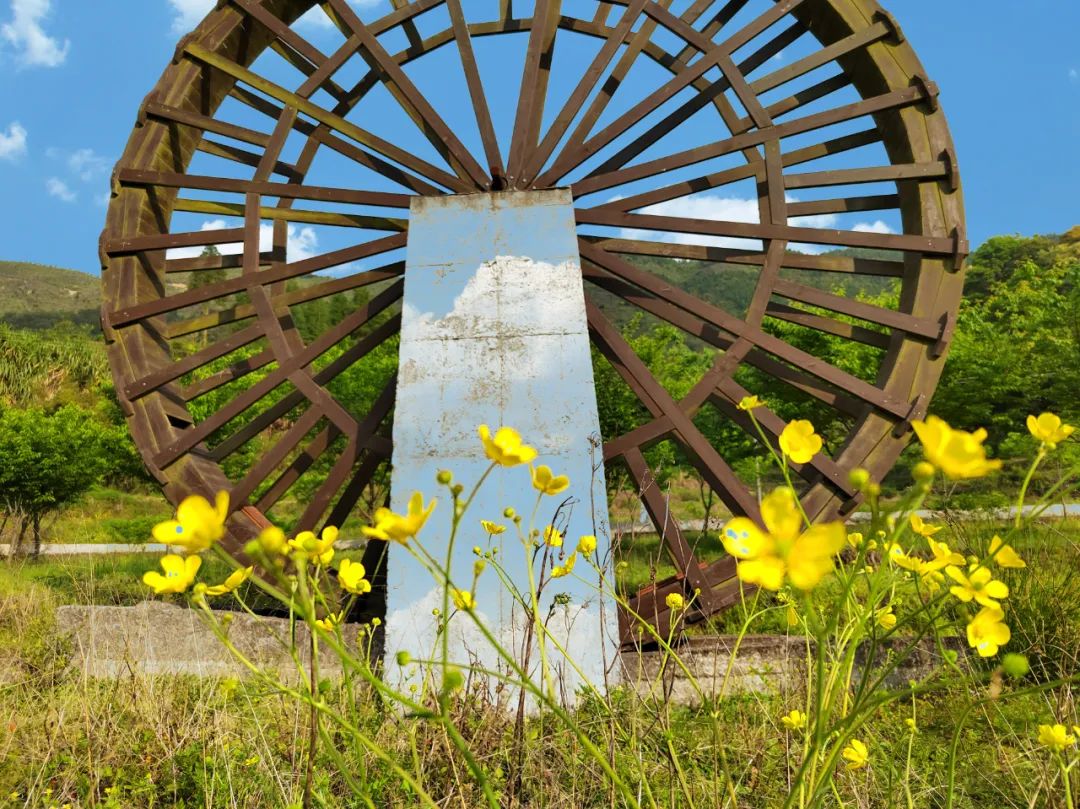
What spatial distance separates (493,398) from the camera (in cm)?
487

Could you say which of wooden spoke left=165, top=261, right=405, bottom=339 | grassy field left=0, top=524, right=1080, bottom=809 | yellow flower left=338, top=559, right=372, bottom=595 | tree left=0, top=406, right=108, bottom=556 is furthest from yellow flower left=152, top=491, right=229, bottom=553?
tree left=0, top=406, right=108, bottom=556

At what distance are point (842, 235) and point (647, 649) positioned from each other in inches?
136

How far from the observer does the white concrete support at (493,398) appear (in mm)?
4371

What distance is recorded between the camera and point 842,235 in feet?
19.0

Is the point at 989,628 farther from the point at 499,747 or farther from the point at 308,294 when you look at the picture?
the point at 308,294

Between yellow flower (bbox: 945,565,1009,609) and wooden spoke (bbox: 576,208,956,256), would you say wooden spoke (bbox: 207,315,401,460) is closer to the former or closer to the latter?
wooden spoke (bbox: 576,208,956,256)

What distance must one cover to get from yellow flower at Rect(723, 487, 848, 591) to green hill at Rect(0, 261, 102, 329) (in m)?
69.6

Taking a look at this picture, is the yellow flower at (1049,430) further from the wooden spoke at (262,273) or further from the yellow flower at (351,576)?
the wooden spoke at (262,273)

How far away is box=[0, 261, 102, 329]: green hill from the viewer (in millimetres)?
66562

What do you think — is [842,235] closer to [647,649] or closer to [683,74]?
[683,74]

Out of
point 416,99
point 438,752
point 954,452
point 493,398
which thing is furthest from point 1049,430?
point 416,99

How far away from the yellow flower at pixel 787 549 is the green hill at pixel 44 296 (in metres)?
69.6

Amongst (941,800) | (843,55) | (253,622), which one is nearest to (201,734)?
(253,622)

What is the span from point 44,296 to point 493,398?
8967cm
